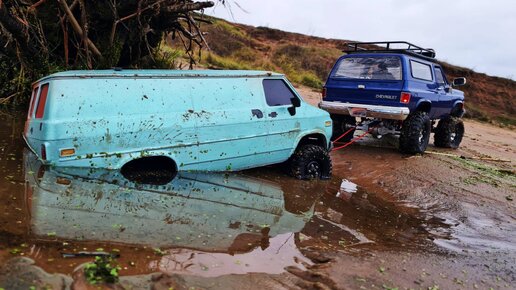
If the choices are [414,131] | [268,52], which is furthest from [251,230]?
[268,52]

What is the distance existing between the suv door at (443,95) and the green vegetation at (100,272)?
8.95 m

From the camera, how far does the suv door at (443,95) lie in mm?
10789

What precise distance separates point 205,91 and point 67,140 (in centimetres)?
190

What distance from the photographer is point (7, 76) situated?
9.77m

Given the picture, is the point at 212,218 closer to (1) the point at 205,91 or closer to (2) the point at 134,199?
(2) the point at 134,199

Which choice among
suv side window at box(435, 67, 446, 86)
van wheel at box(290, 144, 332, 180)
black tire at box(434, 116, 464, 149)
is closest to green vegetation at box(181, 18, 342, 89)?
black tire at box(434, 116, 464, 149)

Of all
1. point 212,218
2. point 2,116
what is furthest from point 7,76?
point 212,218

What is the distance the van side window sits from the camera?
22.9 ft

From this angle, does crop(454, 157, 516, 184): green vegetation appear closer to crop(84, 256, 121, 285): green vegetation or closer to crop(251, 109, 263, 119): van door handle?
crop(251, 109, 263, 119): van door handle

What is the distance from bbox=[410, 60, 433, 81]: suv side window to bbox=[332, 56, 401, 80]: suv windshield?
0.40 meters

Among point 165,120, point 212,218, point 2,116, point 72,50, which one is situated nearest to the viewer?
point 212,218

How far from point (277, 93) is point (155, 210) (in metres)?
2.93

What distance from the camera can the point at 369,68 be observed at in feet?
33.0

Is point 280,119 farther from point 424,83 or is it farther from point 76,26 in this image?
point 76,26
